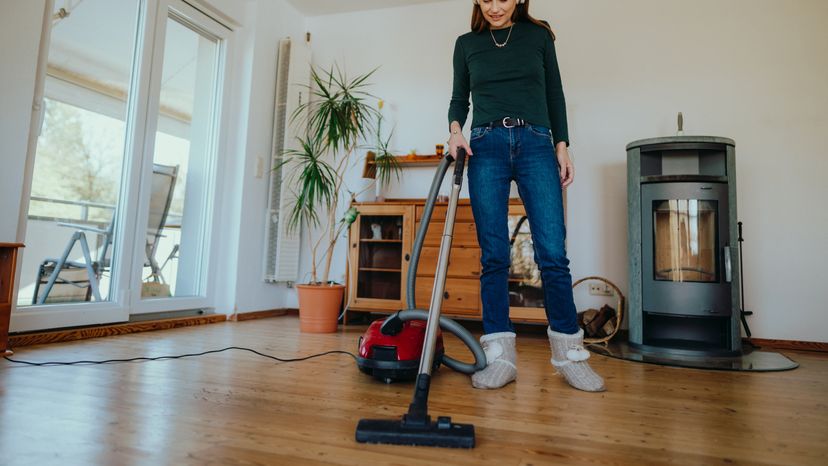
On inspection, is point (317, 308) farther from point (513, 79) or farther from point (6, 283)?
point (513, 79)

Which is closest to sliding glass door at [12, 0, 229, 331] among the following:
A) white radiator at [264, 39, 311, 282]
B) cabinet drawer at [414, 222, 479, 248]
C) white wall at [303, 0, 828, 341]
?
white radiator at [264, 39, 311, 282]

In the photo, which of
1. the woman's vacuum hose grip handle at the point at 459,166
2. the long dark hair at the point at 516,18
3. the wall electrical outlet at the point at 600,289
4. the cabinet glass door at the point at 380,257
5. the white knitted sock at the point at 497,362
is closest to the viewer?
the woman's vacuum hose grip handle at the point at 459,166

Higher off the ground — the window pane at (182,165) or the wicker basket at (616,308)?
the window pane at (182,165)

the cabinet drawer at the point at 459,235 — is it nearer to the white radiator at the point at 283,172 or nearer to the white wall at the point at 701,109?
the white wall at the point at 701,109

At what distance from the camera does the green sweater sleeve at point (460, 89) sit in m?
1.76

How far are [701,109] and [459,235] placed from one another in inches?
66.2

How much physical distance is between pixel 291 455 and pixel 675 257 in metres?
2.28

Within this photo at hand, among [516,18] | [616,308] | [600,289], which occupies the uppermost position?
[516,18]

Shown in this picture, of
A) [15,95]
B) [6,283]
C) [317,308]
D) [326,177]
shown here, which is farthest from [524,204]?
[15,95]

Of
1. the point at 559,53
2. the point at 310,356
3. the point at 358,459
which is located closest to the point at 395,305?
the point at 310,356

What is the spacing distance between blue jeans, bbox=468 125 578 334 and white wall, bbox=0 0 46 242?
6.30 ft

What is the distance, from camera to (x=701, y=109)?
3.03 metres

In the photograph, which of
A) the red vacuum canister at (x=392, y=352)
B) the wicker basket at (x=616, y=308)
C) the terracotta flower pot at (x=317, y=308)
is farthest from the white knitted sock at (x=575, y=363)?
the terracotta flower pot at (x=317, y=308)

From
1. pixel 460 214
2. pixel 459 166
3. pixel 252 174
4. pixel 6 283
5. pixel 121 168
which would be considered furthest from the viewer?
pixel 252 174
